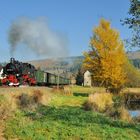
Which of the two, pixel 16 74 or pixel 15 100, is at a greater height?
pixel 16 74

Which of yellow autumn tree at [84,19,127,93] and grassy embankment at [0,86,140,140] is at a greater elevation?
yellow autumn tree at [84,19,127,93]

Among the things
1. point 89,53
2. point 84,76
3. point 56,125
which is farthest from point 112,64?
point 84,76

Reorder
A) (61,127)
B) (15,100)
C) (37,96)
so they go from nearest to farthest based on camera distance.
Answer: (61,127) < (15,100) < (37,96)

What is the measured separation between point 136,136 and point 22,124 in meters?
4.97

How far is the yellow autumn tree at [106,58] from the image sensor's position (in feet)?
208

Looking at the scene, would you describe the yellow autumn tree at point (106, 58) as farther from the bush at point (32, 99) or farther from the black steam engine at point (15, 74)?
the bush at point (32, 99)

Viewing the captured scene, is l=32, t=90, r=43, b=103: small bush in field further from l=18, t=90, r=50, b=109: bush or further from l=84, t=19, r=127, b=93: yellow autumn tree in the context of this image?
l=84, t=19, r=127, b=93: yellow autumn tree

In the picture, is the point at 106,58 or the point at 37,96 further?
the point at 106,58

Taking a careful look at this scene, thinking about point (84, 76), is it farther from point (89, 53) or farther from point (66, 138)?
point (66, 138)

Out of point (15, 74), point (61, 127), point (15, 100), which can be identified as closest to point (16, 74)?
point (15, 74)

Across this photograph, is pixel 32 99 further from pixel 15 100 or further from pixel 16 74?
pixel 16 74

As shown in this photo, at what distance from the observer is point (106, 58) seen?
6328cm

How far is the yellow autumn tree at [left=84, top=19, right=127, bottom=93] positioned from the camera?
63.2m

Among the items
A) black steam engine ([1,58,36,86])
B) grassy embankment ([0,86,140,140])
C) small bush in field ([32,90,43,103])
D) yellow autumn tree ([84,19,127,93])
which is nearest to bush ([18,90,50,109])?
small bush in field ([32,90,43,103])
